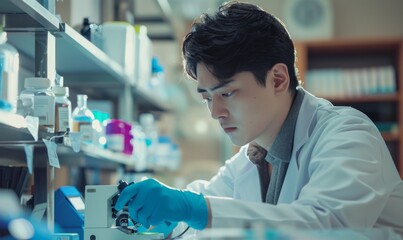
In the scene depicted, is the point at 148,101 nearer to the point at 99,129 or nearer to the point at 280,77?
the point at 99,129

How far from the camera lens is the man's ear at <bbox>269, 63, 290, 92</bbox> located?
180 cm

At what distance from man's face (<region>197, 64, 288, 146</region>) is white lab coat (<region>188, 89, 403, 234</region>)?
0.12m

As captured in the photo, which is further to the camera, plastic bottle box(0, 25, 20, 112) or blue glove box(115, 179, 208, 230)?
plastic bottle box(0, 25, 20, 112)

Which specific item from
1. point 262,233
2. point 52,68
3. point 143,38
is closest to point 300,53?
point 143,38

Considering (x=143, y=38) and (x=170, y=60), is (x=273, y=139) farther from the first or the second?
(x=170, y=60)

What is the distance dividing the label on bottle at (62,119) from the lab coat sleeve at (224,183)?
58 centimetres

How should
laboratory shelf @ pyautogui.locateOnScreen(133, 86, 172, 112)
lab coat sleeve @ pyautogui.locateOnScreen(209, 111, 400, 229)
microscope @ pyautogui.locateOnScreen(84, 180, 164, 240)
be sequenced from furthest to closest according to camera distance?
laboratory shelf @ pyautogui.locateOnScreen(133, 86, 172, 112), microscope @ pyautogui.locateOnScreen(84, 180, 164, 240), lab coat sleeve @ pyautogui.locateOnScreen(209, 111, 400, 229)

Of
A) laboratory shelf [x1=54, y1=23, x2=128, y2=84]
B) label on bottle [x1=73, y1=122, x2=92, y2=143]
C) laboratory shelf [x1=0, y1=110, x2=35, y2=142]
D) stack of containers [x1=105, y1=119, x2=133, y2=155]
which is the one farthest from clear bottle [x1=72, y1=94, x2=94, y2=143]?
stack of containers [x1=105, y1=119, x2=133, y2=155]

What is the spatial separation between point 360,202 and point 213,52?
0.60m

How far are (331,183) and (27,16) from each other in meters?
0.93

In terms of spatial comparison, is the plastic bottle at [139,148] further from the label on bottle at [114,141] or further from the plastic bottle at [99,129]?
the plastic bottle at [99,129]

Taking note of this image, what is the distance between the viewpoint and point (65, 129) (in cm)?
177

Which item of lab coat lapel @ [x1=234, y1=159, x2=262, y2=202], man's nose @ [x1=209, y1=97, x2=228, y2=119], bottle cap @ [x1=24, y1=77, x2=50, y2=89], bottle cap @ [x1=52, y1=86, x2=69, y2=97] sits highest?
bottle cap @ [x1=24, y1=77, x2=50, y2=89]

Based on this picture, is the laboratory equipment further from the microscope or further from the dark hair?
the dark hair
